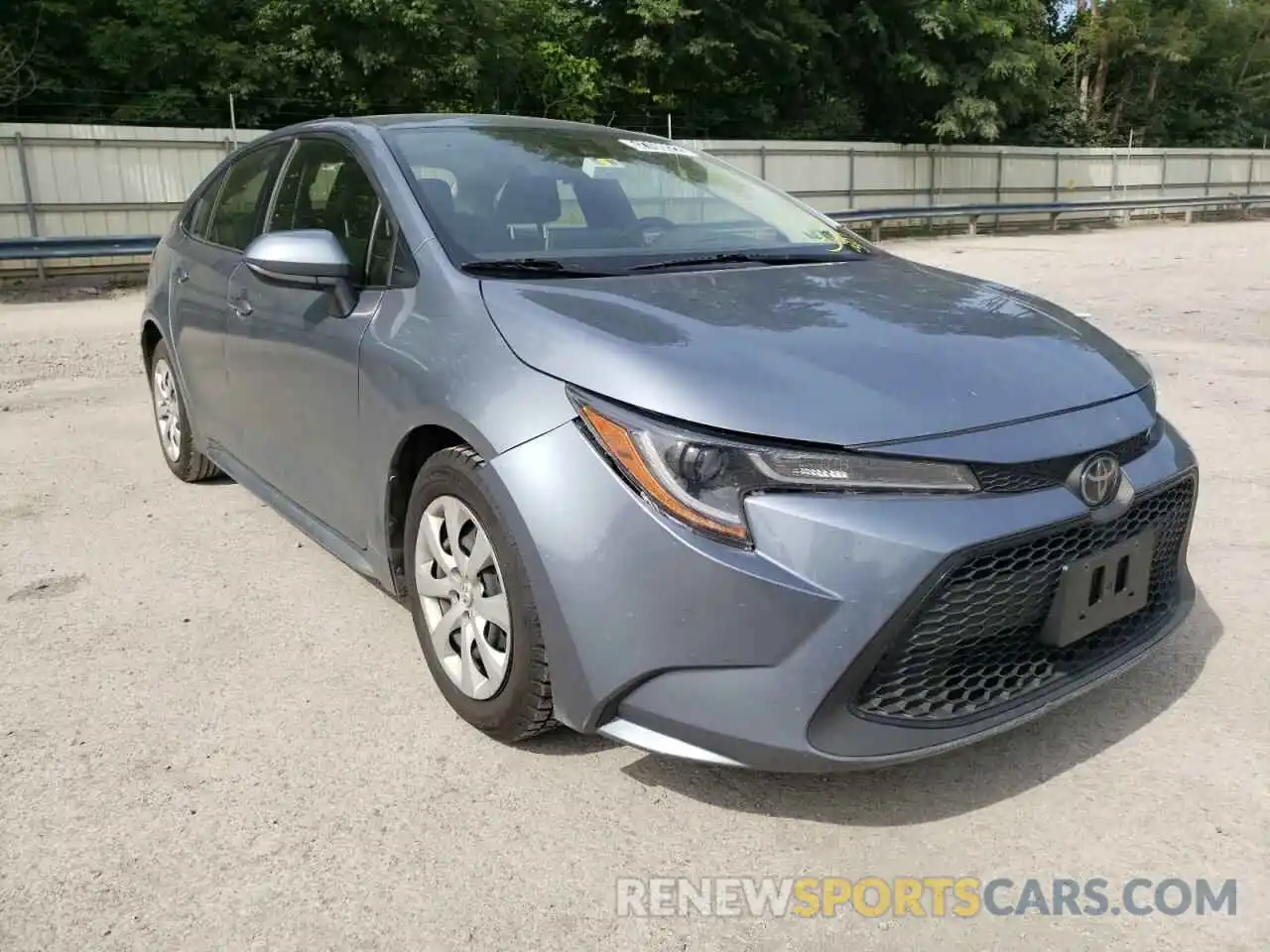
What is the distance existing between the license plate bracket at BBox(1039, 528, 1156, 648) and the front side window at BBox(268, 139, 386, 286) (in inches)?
74.5

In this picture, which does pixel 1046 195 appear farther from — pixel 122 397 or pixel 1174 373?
pixel 122 397

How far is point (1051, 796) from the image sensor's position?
2.47 m

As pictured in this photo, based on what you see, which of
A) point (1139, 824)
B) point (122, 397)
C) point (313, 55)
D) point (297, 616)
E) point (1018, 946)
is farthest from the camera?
point (313, 55)

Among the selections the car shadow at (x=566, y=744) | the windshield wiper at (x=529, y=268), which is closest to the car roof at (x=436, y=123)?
the windshield wiper at (x=529, y=268)

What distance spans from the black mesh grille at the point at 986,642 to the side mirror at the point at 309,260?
5.92 feet

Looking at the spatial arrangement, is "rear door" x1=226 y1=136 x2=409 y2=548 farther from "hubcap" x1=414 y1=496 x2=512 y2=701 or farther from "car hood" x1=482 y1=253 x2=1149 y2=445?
"car hood" x1=482 y1=253 x2=1149 y2=445

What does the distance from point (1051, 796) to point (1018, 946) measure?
1.70 ft

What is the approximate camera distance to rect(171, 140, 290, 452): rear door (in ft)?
13.0

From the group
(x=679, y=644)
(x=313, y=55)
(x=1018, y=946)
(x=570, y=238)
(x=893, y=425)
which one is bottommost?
(x=1018, y=946)

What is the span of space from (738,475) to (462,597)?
87 centimetres

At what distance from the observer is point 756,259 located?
3.21 meters

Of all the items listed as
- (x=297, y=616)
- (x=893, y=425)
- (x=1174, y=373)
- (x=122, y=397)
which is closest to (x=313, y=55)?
(x=122, y=397)

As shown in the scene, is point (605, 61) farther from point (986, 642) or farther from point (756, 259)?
point (986, 642)

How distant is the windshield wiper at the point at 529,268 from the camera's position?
2811 mm
